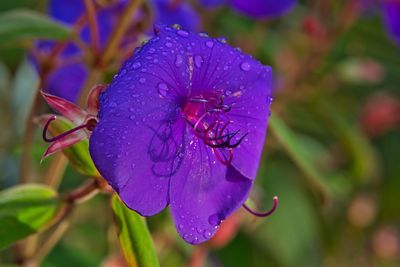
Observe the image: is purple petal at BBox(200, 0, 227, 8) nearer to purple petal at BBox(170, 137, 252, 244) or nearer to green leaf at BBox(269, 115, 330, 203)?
green leaf at BBox(269, 115, 330, 203)

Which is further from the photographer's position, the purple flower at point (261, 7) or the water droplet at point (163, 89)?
the purple flower at point (261, 7)

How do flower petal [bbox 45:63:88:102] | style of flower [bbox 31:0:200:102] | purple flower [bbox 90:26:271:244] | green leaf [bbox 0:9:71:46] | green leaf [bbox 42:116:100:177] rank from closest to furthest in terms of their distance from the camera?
1. purple flower [bbox 90:26:271:244]
2. green leaf [bbox 42:116:100:177]
3. green leaf [bbox 0:9:71:46]
4. style of flower [bbox 31:0:200:102]
5. flower petal [bbox 45:63:88:102]

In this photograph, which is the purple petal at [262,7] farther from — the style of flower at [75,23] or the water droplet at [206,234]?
the water droplet at [206,234]

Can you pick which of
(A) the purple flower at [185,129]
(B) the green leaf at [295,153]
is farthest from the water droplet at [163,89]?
(B) the green leaf at [295,153]

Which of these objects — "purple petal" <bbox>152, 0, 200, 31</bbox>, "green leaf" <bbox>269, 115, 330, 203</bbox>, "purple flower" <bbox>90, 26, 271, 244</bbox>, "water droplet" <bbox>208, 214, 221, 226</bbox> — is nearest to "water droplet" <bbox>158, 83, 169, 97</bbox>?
"purple flower" <bbox>90, 26, 271, 244</bbox>

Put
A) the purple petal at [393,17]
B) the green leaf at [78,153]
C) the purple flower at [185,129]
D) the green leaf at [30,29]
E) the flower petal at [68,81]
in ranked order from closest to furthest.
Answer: the purple flower at [185,129] → the green leaf at [78,153] → the green leaf at [30,29] → the flower petal at [68,81] → the purple petal at [393,17]

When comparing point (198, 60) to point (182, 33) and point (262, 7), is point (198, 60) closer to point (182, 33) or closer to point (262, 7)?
point (182, 33)

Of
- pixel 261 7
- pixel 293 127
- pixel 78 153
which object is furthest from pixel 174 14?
pixel 293 127
